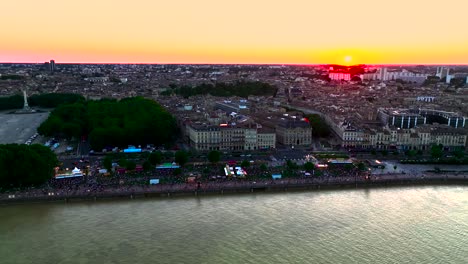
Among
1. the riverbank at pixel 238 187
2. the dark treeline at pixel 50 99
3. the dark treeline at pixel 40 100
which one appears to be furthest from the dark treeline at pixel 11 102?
the riverbank at pixel 238 187

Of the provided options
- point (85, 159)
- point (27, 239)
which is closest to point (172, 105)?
point (85, 159)

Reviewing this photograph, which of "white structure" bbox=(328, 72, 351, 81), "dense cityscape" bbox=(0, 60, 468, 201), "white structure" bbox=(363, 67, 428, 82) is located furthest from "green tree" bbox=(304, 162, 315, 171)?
"white structure" bbox=(328, 72, 351, 81)

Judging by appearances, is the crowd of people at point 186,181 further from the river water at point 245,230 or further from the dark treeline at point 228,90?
the dark treeline at point 228,90

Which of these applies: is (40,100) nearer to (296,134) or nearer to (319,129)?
(296,134)

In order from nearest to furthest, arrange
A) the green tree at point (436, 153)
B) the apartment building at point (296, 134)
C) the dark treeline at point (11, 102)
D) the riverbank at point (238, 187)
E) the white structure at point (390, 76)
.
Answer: the riverbank at point (238, 187) → the green tree at point (436, 153) → the apartment building at point (296, 134) → the dark treeline at point (11, 102) → the white structure at point (390, 76)

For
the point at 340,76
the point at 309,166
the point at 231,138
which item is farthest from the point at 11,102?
the point at 340,76

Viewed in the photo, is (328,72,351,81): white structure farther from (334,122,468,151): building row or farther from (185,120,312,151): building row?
(185,120,312,151): building row
